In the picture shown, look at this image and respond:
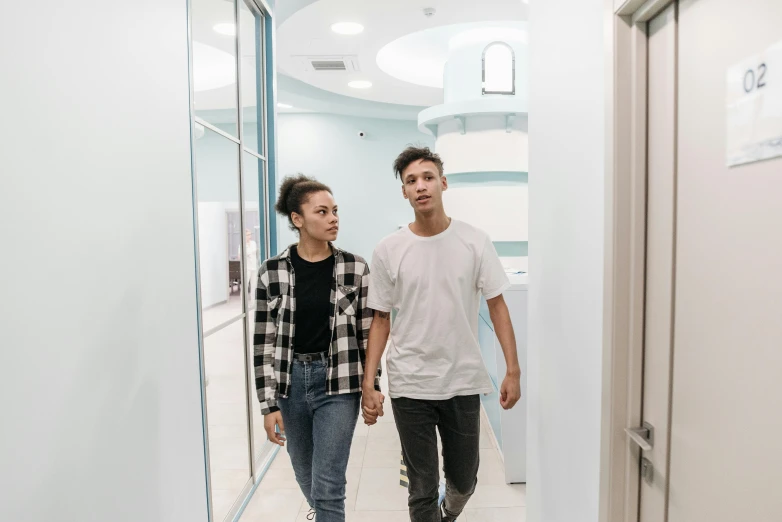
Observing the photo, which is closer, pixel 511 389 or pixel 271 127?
pixel 511 389

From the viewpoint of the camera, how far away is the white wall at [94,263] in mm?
1053

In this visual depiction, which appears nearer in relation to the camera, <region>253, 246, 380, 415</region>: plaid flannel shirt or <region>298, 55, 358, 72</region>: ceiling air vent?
<region>253, 246, 380, 415</region>: plaid flannel shirt

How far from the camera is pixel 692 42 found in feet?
3.43

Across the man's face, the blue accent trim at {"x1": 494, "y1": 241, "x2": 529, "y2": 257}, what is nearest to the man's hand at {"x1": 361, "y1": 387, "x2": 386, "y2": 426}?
the man's face

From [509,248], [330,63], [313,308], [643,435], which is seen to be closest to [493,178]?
[509,248]

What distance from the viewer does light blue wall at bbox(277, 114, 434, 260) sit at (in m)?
8.48

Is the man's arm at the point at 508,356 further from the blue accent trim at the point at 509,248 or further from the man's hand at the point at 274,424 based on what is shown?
the blue accent trim at the point at 509,248

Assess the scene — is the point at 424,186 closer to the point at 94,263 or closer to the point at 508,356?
the point at 508,356

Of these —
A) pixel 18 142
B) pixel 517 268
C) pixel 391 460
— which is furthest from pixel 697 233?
pixel 517 268

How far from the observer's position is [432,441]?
1950 mm

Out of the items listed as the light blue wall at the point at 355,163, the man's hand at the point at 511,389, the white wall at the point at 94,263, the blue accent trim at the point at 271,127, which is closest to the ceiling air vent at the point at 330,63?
the blue accent trim at the point at 271,127

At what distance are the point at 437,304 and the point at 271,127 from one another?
2.30 m

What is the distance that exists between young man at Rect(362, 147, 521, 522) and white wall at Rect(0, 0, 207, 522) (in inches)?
29.4

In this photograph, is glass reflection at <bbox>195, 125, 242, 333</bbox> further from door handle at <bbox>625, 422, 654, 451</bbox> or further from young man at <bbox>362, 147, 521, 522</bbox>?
door handle at <bbox>625, 422, 654, 451</bbox>
